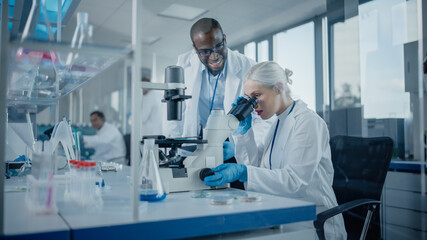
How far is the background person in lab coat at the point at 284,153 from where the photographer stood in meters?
1.46

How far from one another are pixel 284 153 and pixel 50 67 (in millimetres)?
1206

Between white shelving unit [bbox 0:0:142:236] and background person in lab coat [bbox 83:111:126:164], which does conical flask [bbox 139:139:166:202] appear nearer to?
white shelving unit [bbox 0:0:142:236]

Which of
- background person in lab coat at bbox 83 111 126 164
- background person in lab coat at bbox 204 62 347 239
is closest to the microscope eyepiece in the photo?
background person in lab coat at bbox 204 62 347 239

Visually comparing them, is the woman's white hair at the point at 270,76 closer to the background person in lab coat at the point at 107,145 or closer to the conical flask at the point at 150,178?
the conical flask at the point at 150,178

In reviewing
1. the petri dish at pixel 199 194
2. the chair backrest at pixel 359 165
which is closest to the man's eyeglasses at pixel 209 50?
the chair backrest at pixel 359 165

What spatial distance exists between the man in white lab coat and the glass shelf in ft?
2.91

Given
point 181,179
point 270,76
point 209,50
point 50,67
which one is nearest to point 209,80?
point 209,50

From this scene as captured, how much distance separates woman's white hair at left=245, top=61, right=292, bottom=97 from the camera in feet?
5.96

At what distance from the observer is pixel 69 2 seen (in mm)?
2012

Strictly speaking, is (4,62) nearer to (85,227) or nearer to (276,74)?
(85,227)

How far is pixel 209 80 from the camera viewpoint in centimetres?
244

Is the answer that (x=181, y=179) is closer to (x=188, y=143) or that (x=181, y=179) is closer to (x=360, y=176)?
(x=188, y=143)

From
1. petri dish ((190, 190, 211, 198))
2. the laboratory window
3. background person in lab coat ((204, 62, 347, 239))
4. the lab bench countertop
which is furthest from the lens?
the laboratory window

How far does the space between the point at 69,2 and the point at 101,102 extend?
5602 millimetres
